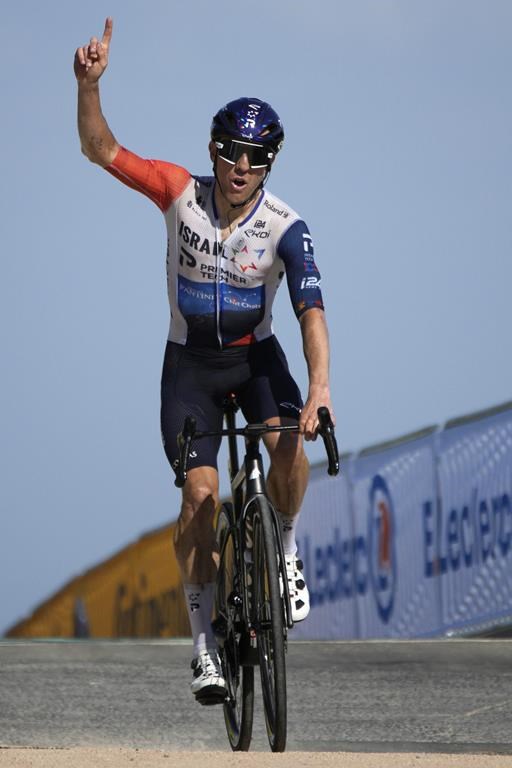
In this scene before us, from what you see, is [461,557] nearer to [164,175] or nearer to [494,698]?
[494,698]

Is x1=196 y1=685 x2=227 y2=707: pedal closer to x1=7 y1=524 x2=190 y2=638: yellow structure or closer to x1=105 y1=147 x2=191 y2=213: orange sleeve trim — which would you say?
x1=105 y1=147 x2=191 y2=213: orange sleeve trim

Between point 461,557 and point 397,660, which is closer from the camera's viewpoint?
point 397,660

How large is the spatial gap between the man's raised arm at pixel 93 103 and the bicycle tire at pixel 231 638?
1797mm

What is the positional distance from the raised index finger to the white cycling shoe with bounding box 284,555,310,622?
2.54 m

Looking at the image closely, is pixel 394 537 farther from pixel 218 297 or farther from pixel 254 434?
pixel 254 434

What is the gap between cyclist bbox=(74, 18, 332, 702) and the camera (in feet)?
23.3

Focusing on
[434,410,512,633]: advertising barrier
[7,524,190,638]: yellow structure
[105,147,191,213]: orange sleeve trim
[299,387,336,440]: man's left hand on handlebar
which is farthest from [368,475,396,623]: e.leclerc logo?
[299,387,336,440]: man's left hand on handlebar

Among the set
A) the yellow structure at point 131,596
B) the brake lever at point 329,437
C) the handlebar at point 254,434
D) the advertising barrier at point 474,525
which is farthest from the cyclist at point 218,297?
the yellow structure at point 131,596

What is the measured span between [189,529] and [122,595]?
10957mm

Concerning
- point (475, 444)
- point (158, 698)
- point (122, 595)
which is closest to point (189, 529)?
point (158, 698)

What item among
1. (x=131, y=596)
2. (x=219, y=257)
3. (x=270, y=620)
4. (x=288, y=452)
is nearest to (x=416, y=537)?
(x=131, y=596)

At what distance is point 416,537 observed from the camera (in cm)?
1463

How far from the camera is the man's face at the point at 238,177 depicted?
7.11 metres

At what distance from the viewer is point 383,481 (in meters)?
15.0
